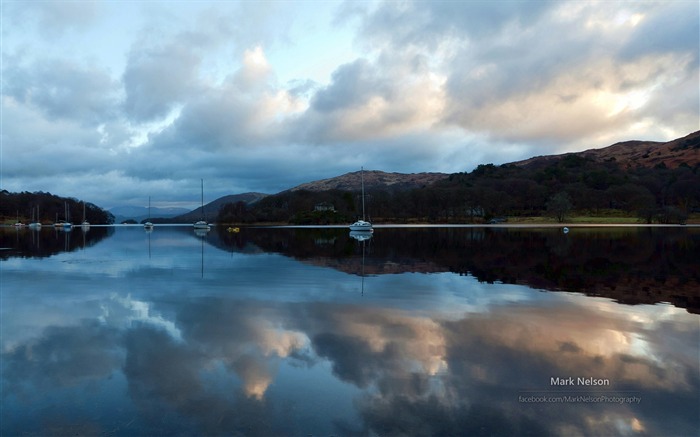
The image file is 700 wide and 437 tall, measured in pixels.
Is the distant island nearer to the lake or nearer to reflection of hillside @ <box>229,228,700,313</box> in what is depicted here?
reflection of hillside @ <box>229,228,700,313</box>

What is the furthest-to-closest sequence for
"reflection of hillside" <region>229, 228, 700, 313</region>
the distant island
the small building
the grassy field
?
the small building
the distant island
the grassy field
"reflection of hillside" <region>229, 228, 700, 313</region>

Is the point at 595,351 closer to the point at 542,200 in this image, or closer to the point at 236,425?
the point at 236,425

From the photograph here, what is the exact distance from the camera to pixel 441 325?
1213cm

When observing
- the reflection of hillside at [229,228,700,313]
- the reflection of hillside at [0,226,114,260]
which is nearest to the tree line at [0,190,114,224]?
the reflection of hillside at [0,226,114,260]

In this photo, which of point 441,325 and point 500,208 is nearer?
point 441,325

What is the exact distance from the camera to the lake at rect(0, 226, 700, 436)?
6730 mm

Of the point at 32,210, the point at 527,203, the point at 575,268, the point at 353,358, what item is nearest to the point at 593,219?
the point at 527,203

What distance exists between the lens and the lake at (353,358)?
22.1ft

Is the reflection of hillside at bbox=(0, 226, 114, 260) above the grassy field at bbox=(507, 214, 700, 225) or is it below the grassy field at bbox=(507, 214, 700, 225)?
below

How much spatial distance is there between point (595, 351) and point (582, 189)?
139 m

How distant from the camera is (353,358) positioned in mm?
9430

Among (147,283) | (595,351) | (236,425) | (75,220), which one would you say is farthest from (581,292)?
(75,220)

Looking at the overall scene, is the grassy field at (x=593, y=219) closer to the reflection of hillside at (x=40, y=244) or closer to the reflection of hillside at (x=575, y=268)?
Answer: the reflection of hillside at (x=575, y=268)

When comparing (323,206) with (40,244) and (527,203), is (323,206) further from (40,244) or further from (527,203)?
(40,244)
